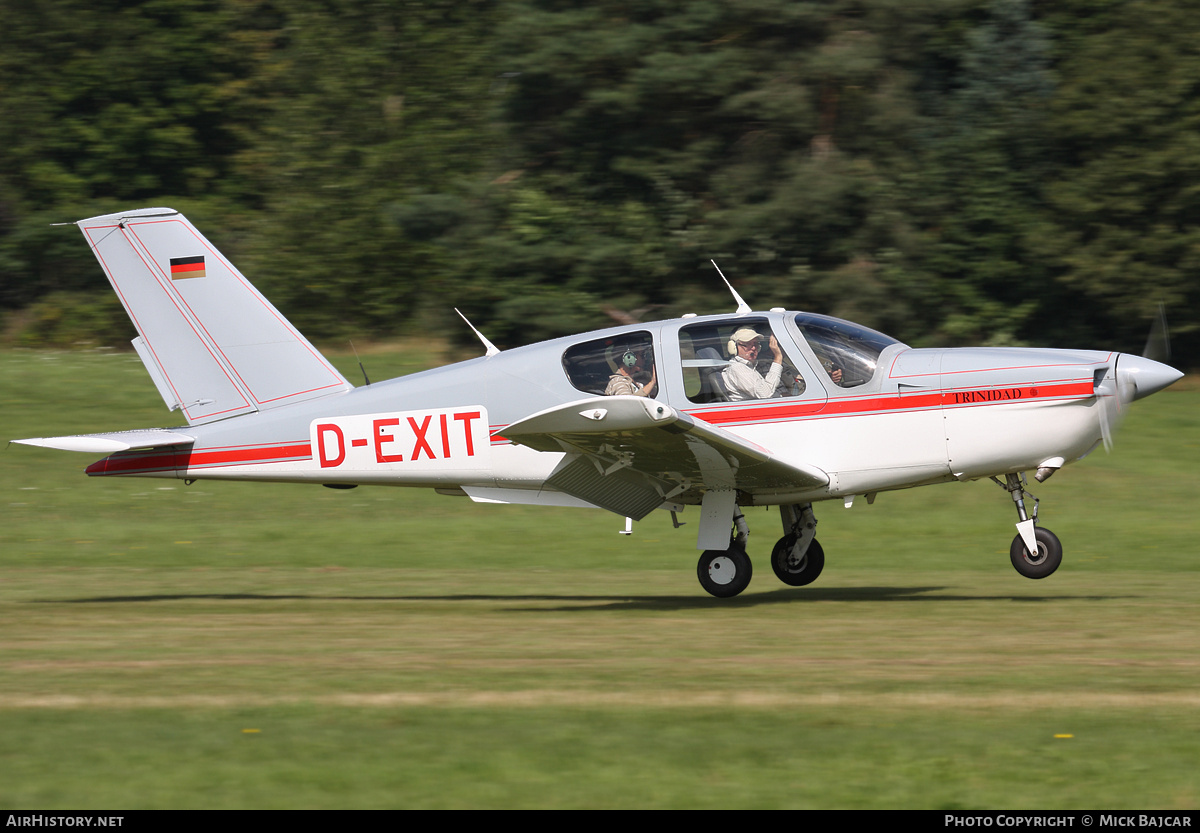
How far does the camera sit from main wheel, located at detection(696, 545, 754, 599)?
10.3 metres

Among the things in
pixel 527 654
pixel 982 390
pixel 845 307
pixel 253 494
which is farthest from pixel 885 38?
pixel 527 654

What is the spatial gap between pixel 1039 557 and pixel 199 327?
6.77 metres

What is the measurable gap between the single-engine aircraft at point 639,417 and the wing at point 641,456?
0.8 inches

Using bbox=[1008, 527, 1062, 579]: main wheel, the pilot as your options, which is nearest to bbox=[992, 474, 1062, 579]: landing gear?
bbox=[1008, 527, 1062, 579]: main wheel

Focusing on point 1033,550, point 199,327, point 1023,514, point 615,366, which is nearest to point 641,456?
point 615,366

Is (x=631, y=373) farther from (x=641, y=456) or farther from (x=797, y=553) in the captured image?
(x=797, y=553)

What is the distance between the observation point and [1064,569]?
41.0 ft

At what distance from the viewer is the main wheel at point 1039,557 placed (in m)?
10.0

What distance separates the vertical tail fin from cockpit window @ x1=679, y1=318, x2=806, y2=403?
295 centimetres

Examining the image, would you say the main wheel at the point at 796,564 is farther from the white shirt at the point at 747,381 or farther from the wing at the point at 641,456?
the white shirt at the point at 747,381

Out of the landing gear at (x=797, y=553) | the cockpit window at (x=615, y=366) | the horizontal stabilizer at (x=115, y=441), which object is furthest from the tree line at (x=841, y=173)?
the cockpit window at (x=615, y=366)

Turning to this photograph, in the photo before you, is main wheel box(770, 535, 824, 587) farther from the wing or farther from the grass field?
the wing

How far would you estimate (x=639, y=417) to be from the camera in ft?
29.1

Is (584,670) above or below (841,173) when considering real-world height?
below
